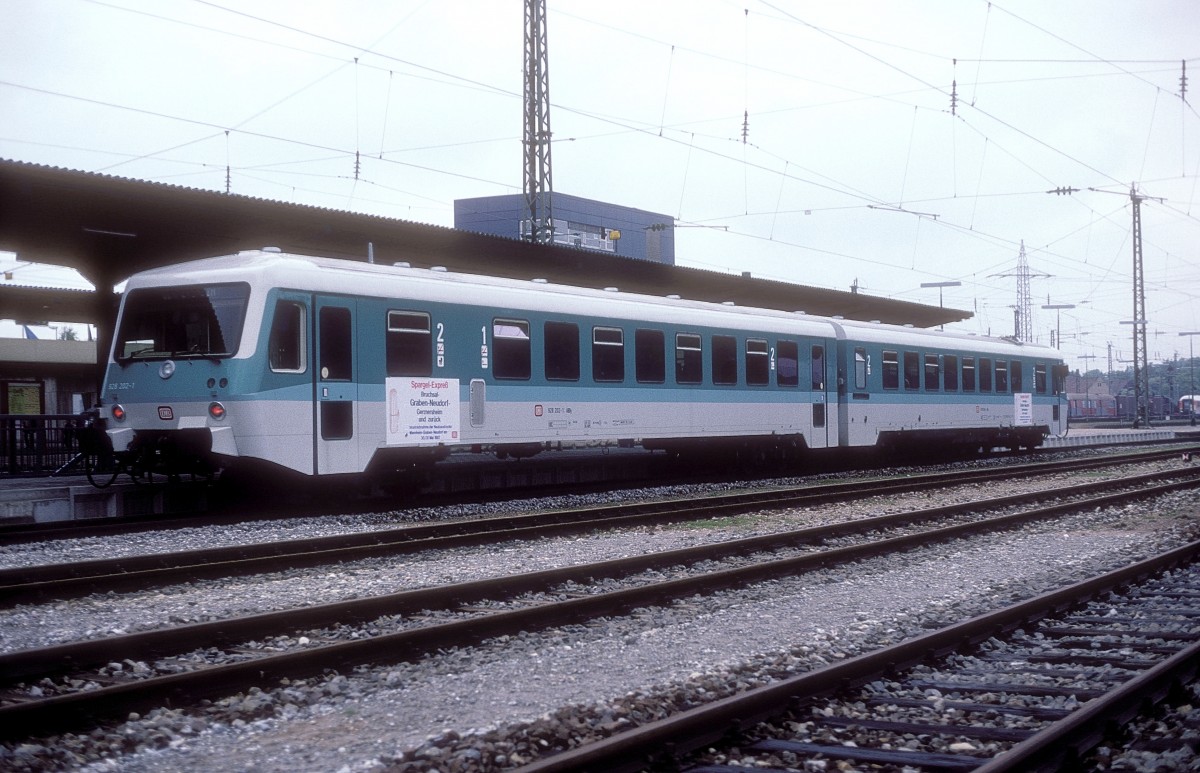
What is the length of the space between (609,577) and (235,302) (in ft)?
21.4

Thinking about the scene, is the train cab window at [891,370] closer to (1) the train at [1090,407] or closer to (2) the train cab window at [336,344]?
(2) the train cab window at [336,344]

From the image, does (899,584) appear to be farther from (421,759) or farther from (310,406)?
(310,406)

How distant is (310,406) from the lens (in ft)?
44.8

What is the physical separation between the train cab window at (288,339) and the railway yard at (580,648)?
2.06 meters

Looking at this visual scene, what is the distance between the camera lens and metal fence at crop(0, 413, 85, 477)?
691 inches

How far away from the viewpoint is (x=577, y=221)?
72.1 meters

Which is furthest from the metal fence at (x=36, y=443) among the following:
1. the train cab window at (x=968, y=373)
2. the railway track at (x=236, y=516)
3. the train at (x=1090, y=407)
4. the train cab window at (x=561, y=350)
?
the train at (x=1090, y=407)

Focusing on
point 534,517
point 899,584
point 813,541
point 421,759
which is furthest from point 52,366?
point 421,759

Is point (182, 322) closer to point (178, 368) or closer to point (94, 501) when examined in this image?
point (178, 368)

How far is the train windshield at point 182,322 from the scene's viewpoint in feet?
43.8

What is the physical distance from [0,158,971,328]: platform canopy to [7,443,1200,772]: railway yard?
234 inches

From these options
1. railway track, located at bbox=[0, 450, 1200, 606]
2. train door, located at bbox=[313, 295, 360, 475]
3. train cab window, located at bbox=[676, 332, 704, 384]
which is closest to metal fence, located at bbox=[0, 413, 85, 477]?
train door, located at bbox=[313, 295, 360, 475]

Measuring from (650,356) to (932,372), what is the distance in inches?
428

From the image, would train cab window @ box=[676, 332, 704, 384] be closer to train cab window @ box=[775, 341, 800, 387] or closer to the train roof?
the train roof
